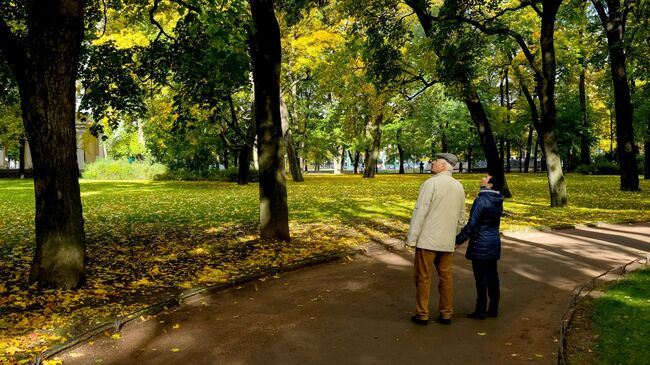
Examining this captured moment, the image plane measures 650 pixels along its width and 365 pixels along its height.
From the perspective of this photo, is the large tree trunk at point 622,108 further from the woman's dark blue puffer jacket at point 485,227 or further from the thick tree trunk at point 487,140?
the woman's dark blue puffer jacket at point 485,227

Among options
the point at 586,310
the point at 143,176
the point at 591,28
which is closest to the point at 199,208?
the point at 586,310

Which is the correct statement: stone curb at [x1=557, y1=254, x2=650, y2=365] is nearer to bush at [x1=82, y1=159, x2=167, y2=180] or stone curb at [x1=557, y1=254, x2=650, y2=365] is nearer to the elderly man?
the elderly man

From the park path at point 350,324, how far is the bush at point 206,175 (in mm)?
31166

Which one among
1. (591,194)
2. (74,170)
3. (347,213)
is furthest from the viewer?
(591,194)

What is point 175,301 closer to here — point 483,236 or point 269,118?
point 483,236

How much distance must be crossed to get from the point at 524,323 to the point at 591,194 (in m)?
19.9

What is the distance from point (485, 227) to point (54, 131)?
5984mm

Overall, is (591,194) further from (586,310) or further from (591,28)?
(586,310)


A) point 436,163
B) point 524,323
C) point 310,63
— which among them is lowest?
point 524,323

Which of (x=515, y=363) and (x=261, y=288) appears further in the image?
(x=261, y=288)

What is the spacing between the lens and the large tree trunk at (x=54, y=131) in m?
6.73

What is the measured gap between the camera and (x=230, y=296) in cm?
716

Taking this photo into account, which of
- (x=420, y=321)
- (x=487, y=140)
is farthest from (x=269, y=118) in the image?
(x=487, y=140)

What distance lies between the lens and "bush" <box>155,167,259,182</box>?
A: 132 feet
